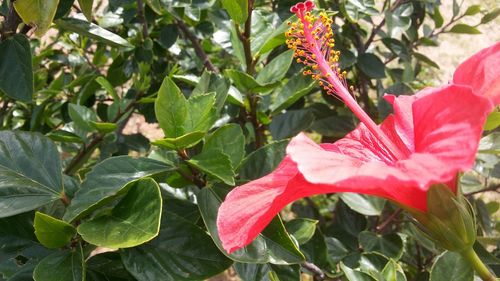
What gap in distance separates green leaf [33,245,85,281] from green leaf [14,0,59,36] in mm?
377

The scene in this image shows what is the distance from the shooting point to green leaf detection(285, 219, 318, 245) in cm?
103

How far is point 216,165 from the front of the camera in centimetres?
89

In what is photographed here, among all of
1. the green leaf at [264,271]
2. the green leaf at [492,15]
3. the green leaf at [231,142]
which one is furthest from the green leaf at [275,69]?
the green leaf at [492,15]

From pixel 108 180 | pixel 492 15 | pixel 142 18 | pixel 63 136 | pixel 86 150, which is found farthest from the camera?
pixel 492 15

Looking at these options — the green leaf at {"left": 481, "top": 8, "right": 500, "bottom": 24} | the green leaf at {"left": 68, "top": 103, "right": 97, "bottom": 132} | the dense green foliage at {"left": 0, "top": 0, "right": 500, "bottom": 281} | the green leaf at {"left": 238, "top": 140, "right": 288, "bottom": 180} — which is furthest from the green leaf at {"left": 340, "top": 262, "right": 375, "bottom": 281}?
the green leaf at {"left": 481, "top": 8, "right": 500, "bottom": 24}

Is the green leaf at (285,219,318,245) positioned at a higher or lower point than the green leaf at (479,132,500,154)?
lower

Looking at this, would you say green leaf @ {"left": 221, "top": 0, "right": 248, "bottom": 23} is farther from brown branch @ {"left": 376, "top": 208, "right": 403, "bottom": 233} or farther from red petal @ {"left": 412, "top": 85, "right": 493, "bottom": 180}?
brown branch @ {"left": 376, "top": 208, "right": 403, "bottom": 233}

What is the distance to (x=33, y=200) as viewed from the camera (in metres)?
0.87

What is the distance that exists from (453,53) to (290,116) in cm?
288

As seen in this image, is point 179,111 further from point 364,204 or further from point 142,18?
point 142,18

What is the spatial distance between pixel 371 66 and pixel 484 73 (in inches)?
34.8

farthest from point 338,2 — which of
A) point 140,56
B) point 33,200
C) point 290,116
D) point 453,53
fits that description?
point 453,53

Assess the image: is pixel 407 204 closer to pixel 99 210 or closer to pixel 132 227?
pixel 132 227

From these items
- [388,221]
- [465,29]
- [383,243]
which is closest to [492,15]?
[465,29]
